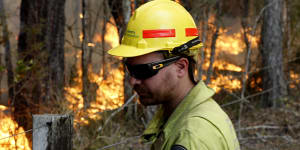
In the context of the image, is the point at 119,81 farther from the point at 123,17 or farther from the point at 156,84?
the point at 156,84

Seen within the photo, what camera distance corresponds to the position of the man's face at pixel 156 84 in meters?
2.22

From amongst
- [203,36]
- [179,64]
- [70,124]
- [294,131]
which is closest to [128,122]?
[203,36]

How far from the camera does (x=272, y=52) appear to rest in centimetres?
986

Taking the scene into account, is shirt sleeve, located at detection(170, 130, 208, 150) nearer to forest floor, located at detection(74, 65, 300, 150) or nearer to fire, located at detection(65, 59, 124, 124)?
forest floor, located at detection(74, 65, 300, 150)

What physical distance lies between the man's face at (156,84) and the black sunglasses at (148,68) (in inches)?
0.9

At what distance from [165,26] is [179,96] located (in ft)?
1.31

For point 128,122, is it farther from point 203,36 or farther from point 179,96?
point 179,96

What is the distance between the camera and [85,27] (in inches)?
373

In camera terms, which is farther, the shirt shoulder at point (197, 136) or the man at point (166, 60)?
the man at point (166, 60)

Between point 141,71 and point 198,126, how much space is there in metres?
0.60

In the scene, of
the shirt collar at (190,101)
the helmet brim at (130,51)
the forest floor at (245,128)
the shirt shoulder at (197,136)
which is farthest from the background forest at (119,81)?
the shirt shoulder at (197,136)

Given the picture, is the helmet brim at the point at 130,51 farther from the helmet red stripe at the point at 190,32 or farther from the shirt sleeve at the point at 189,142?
the shirt sleeve at the point at 189,142

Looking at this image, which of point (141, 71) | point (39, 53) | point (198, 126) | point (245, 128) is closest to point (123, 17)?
point (39, 53)

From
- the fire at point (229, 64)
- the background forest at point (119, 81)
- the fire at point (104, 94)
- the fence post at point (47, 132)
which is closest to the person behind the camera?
the fence post at point (47, 132)
